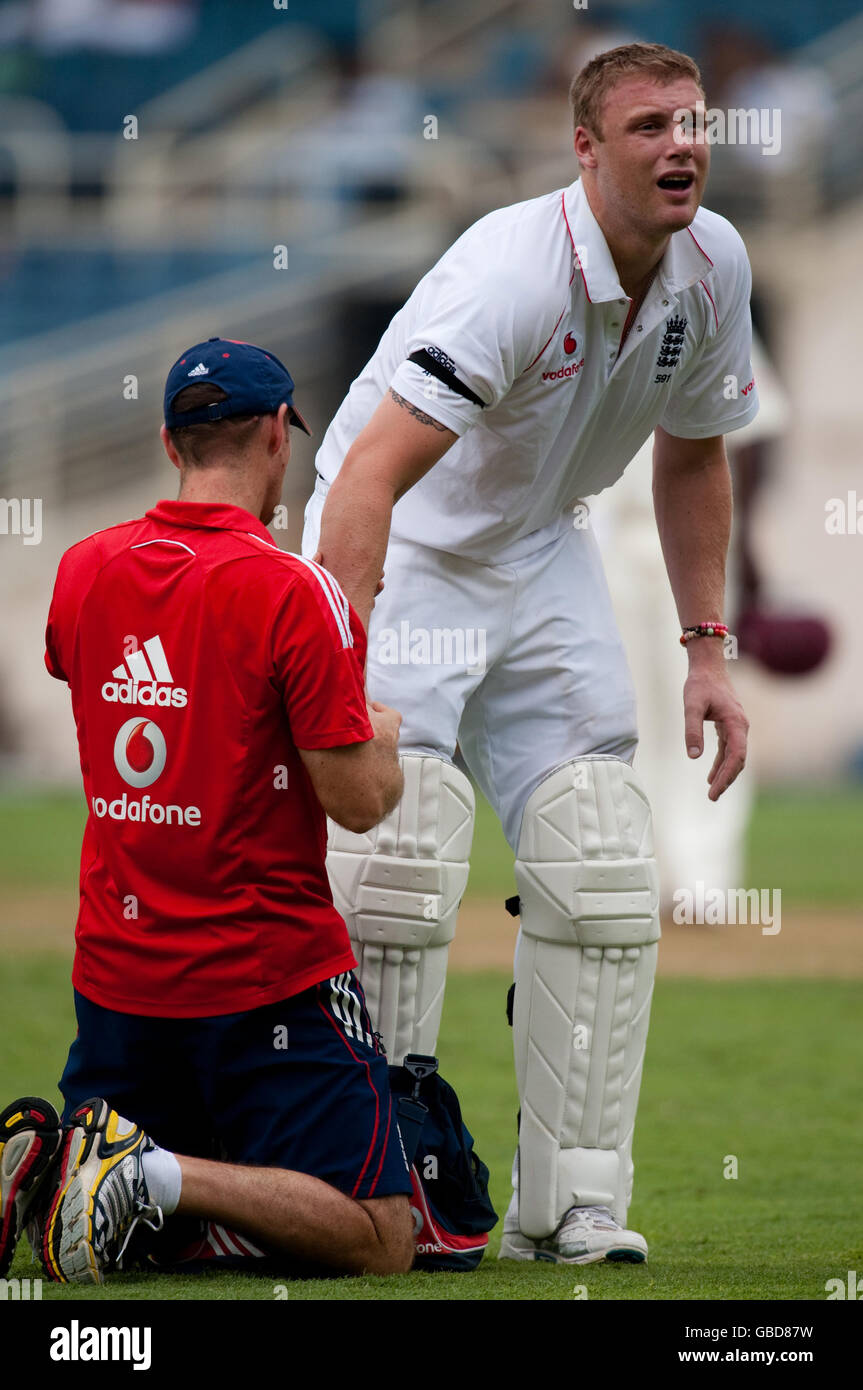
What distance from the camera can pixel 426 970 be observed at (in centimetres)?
315

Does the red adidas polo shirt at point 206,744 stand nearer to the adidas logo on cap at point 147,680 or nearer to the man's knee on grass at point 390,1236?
the adidas logo on cap at point 147,680

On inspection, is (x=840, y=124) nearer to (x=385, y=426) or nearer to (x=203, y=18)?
(x=203, y=18)

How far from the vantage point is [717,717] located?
3336mm

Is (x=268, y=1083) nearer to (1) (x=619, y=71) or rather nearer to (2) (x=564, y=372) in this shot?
(2) (x=564, y=372)

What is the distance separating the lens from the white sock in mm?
2619

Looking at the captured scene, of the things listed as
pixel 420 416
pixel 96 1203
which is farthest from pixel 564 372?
pixel 96 1203

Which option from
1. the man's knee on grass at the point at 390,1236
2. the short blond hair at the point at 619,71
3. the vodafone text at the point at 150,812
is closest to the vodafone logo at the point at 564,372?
the short blond hair at the point at 619,71

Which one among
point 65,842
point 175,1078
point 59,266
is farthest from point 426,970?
point 59,266

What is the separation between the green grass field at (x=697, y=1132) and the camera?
2664 millimetres

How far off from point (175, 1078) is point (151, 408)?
1607 centimetres

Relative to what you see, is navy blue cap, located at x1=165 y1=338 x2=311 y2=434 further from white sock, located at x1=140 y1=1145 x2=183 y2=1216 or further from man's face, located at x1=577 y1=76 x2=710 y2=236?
white sock, located at x1=140 y1=1145 x2=183 y2=1216

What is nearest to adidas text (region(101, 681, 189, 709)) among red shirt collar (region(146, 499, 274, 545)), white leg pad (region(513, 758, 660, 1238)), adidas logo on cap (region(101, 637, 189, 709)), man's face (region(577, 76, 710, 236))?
adidas logo on cap (region(101, 637, 189, 709))

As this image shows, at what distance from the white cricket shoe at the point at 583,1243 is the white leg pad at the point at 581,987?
3 cm
